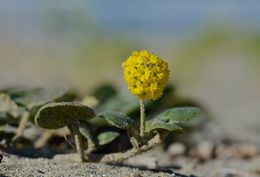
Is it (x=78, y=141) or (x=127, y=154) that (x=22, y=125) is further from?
(x=127, y=154)

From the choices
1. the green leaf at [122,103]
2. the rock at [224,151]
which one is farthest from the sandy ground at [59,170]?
the rock at [224,151]

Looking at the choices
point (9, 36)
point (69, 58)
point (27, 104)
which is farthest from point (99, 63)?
point (27, 104)

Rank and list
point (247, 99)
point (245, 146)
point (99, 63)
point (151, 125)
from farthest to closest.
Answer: point (99, 63), point (247, 99), point (245, 146), point (151, 125)

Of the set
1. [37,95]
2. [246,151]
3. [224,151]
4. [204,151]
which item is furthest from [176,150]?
[37,95]

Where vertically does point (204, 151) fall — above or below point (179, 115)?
below

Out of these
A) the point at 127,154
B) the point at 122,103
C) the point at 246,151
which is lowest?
the point at 246,151

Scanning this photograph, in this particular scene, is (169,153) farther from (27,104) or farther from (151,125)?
(151,125)

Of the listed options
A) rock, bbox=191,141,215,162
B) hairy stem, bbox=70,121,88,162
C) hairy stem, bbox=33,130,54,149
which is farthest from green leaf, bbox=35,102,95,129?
rock, bbox=191,141,215,162
